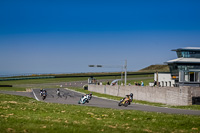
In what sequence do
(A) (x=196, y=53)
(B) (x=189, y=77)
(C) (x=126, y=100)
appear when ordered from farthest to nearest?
(A) (x=196, y=53) → (B) (x=189, y=77) → (C) (x=126, y=100)

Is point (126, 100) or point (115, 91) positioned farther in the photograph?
point (115, 91)

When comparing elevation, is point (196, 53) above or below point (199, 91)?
above

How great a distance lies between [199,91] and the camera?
1267 inches

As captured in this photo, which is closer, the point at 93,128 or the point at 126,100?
the point at 93,128

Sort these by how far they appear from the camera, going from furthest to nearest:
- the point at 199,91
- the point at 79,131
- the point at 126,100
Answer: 1. the point at 199,91
2. the point at 126,100
3. the point at 79,131

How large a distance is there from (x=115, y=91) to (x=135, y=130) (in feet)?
151

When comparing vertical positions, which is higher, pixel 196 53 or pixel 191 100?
pixel 196 53

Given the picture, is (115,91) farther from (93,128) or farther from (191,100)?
(93,128)

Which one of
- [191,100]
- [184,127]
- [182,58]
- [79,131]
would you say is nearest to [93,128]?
[79,131]

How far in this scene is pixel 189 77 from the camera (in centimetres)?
4141

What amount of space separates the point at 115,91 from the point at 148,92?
1480 centimetres

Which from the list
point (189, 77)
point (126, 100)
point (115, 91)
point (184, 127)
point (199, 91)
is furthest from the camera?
point (115, 91)

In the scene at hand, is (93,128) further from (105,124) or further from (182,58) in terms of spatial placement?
(182,58)

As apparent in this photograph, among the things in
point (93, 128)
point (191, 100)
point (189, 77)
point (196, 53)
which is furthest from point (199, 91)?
point (93, 128)
